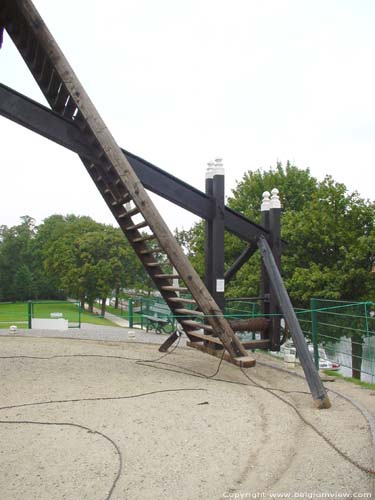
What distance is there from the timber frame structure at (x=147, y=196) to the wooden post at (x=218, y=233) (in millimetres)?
17

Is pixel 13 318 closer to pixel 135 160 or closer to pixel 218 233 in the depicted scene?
pixel 218 233

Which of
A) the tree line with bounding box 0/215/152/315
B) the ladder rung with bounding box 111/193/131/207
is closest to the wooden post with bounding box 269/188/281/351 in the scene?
the ladder rung with bounding box 111/193/131/207

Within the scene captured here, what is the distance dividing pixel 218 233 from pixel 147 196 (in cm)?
164

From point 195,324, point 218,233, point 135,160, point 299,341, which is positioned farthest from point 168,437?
point 135,160

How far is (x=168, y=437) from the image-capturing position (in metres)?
4.31

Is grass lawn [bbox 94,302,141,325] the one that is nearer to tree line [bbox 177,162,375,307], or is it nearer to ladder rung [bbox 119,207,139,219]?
tree line [bbox 177,162,375,307]

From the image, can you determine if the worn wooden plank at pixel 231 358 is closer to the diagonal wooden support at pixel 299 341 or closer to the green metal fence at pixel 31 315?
the diagonal wooden support at pixel 299 341

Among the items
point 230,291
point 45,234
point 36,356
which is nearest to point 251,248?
point 36,356

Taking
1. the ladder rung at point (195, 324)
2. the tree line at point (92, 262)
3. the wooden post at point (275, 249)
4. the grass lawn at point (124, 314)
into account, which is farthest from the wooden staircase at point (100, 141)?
the tree line at point (92, 262)

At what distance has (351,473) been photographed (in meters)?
3.52

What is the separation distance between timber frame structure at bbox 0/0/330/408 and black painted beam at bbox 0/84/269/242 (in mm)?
13

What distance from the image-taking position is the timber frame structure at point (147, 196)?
21.8ft

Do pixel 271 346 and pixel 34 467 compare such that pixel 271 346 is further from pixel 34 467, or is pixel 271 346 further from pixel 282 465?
pixel 34 467

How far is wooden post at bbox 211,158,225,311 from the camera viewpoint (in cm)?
797
